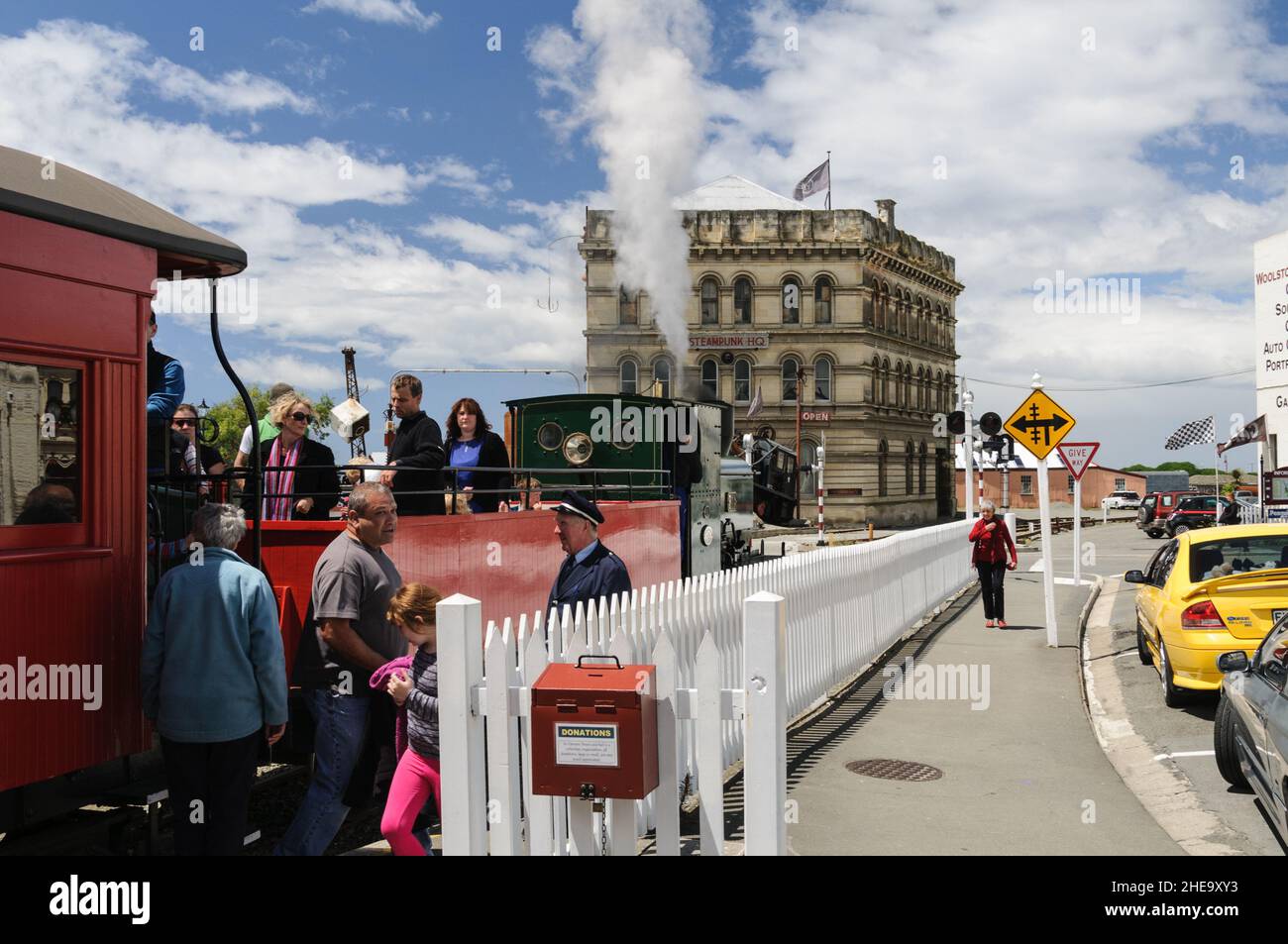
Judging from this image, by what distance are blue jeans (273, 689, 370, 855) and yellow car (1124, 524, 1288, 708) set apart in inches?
259

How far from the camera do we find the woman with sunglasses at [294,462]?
6.93 metres

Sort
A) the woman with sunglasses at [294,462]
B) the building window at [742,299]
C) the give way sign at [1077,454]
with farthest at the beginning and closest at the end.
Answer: the building window at [742,299], the give way sign at [1077,454], the woman with sunglasses at [294,462]

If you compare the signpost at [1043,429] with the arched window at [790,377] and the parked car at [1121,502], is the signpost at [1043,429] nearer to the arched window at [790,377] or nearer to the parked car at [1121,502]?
the arched window at [790,377]

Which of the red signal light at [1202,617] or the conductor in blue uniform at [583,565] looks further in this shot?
the red signal light at [1202,617]

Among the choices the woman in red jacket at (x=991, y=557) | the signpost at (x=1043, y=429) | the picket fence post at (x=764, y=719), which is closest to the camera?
the picket fence post at (x=764, y=719)

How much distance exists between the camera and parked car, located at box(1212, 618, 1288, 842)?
5.40m

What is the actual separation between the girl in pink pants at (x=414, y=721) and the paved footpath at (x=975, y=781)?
2.08 metres

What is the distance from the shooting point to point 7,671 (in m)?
4.45

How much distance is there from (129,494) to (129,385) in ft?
1.64

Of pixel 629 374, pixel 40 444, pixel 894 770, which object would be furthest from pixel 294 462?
pixel 629 374

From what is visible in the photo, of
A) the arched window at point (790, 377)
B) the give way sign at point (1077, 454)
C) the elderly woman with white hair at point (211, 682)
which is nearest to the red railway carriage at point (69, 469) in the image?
the elderly woman with white hair at point (211, 682)
